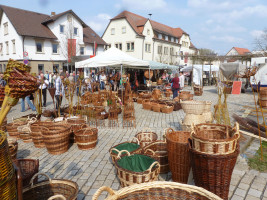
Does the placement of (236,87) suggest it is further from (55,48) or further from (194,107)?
(55,48)

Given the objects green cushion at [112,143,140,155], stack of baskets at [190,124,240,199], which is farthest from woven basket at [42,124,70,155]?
stack of baskets at [190,124,240,199]

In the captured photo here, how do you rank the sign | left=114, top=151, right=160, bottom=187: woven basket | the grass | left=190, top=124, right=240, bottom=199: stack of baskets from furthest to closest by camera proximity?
1. the sign
2. the grass
3. left=114, top=151, right=160, bottom=187: woven basket
4. left=190, top=124, right=240, bottom=199: stack of baskets

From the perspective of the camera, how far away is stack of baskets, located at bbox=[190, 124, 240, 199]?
7.63ft

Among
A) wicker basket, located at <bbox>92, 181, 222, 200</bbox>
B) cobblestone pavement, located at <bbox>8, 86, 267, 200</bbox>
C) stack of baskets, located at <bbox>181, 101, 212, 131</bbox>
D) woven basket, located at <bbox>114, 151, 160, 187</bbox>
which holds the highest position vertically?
stack of baskets, located at <bbox>181, 101, 212, 131</bbox>

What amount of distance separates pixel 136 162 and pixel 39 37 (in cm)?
2449

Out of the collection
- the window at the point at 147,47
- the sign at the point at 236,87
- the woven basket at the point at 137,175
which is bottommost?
the woven basket at the point at 137,175

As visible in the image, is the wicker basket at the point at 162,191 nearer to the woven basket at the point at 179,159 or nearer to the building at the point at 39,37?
the woven basket at the point at 179,159

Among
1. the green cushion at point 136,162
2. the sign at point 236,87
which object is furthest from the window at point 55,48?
the green cushion at point 136,162

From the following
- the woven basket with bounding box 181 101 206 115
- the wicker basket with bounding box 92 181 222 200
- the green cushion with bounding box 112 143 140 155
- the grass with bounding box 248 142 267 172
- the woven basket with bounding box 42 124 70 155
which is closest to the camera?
the wicker basket with bounding box 92 181 222 200

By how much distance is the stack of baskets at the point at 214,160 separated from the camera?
233cm

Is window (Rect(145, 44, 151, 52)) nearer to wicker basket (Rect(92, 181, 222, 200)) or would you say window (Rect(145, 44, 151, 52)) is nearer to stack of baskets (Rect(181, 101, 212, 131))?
stack of baskets (Rect(181, 101, 212, 131))

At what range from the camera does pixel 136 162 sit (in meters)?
3.14

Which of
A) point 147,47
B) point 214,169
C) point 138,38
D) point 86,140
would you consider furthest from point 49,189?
point 147,47

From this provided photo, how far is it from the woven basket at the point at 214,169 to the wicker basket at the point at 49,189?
1.62 m
